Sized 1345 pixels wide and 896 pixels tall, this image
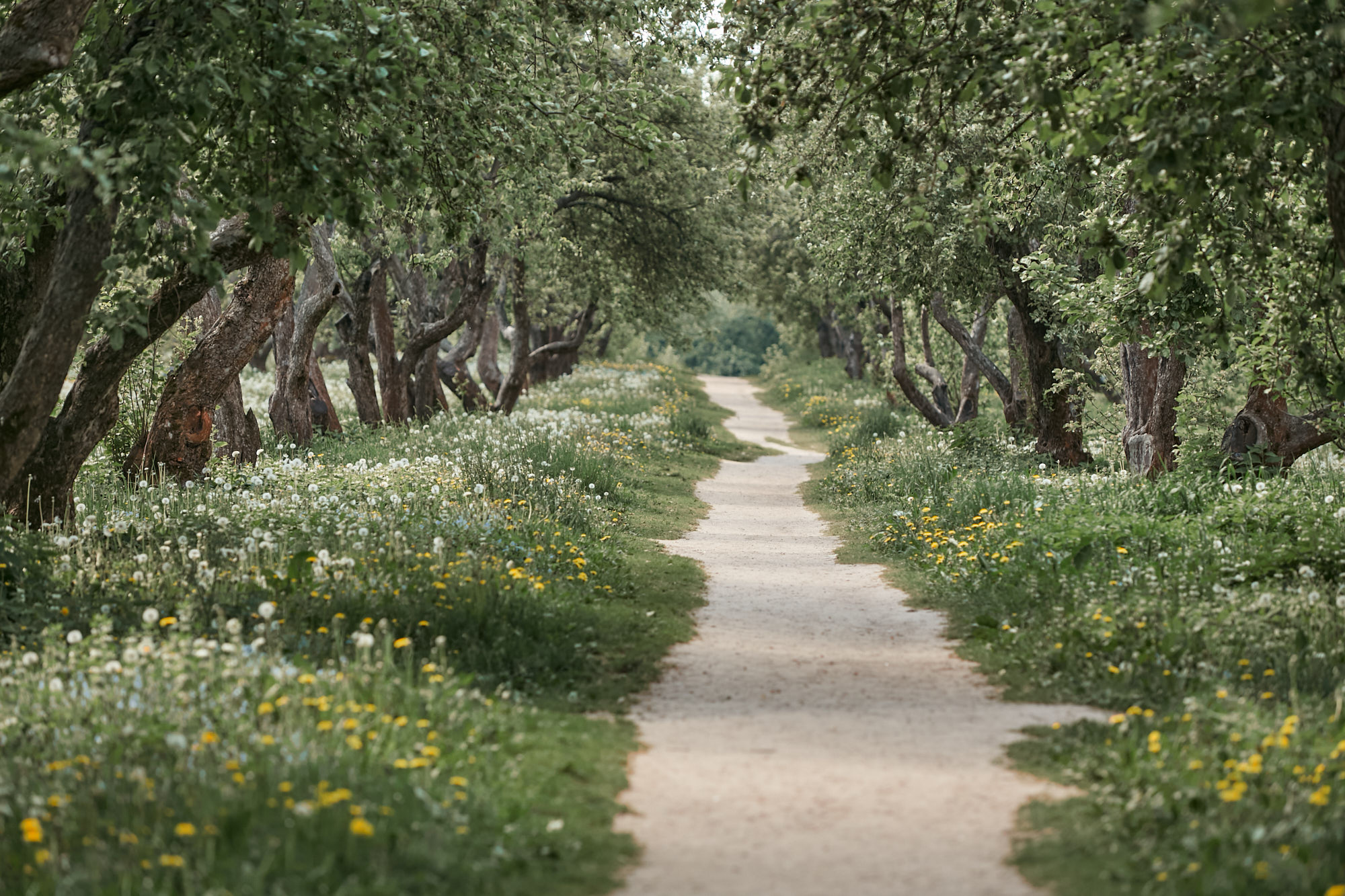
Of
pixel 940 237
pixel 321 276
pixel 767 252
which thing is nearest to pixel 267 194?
pixel 321 276

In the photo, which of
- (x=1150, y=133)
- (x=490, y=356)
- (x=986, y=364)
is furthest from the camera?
(x=490, y=356)

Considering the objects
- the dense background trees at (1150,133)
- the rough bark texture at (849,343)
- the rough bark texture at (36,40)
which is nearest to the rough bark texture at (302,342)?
the dense background trees at (1150,133)

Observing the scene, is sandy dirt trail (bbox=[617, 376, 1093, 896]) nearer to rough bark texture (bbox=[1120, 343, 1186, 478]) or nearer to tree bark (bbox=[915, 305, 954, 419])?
rough bark texture (bbox=[1120, 343, 1186, 478])

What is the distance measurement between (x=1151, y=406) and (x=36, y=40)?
11.3 meters

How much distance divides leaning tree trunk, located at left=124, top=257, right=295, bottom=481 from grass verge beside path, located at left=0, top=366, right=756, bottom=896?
56cm

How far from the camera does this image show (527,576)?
830 centimetres

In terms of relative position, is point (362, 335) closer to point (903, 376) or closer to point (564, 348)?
point (903, 376)

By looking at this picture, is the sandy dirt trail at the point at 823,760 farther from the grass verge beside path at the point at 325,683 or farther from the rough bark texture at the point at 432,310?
the rough bark texture at the point at 432,310

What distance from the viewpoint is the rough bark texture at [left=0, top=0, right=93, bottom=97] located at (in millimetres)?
6797

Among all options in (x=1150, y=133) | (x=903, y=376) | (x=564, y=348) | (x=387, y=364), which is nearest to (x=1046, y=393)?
(x=903, y=376)

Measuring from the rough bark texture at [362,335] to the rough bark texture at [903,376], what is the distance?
9392 mm

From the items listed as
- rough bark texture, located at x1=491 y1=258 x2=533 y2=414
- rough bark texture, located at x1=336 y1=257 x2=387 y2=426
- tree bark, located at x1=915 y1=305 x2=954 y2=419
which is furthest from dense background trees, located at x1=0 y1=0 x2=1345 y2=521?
rough bark texture, located at x1=491 y1=258 x2=533 y2=414

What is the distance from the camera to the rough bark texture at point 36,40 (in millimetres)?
6797

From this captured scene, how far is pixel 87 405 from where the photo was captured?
938 centimetres
